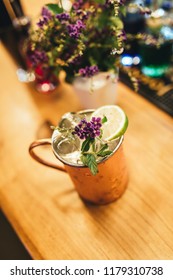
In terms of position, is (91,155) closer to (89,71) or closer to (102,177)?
(102,177)

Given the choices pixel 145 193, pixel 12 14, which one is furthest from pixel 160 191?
pixel 12 14

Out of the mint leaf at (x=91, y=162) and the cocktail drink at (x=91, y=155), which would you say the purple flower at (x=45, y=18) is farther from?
the mint leaf at (x=91, y=162)

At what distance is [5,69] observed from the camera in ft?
3.98

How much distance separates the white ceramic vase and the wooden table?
102 mm

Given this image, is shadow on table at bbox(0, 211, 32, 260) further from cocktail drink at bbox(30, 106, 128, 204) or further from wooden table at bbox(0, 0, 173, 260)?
cocktail drink at bbox(30, 106, 128, 204)

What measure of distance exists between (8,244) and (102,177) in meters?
0.47

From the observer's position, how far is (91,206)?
2.38 ft

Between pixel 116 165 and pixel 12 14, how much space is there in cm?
75

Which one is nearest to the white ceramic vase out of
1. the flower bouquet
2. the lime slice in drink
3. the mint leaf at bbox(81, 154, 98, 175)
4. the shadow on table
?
the flower bouquet

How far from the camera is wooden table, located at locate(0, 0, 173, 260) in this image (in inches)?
25.6

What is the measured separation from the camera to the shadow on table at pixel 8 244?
32.1 inches

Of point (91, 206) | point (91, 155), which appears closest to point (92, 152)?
point (91, 155)

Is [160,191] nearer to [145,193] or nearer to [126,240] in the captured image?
[145,193]

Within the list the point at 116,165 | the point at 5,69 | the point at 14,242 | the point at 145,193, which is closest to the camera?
the point at 116,165
